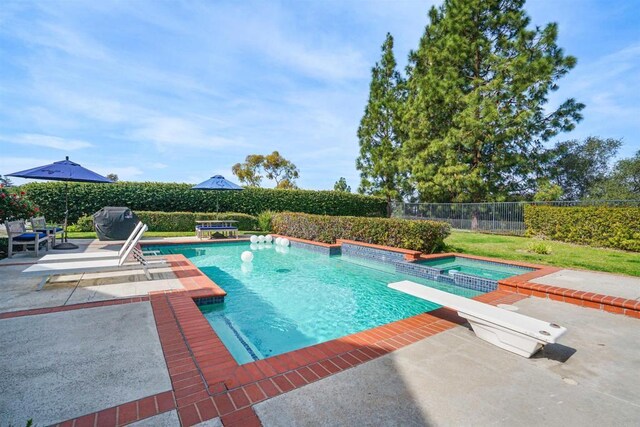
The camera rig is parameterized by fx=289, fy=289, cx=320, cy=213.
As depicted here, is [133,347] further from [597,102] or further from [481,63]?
[597,102]

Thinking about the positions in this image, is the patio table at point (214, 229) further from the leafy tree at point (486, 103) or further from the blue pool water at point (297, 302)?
the leafy tree at point (486, 103)

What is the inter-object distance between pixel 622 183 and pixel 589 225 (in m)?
21.6

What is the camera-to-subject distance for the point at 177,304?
409cm

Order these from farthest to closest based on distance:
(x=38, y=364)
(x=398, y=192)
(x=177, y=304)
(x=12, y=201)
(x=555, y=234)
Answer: (x=398, y=192), (x=555, y=234), (x=12, y=201), (x=177, y=304), (x=38, y=364)

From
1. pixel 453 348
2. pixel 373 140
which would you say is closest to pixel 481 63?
pixel 373 140

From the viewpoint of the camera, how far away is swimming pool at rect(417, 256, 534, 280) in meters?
7.77

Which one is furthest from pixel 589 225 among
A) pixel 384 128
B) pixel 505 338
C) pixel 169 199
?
pixel 169 199

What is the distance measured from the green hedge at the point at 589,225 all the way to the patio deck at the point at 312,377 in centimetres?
1080

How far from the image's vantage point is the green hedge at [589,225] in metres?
11.2

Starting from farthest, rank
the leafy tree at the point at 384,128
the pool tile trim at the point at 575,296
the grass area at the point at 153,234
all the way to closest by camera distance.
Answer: the leafy tree at the point at 384,128
the grass area at the point at 153,234
the pool tile trim at the point at 575,296

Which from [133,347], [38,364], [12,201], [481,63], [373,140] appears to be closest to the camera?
[38,364]

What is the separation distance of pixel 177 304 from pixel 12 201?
7468 mm

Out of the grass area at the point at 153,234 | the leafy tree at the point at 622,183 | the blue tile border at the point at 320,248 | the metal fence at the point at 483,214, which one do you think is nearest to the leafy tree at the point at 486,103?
the metal fence at the point at 483,214

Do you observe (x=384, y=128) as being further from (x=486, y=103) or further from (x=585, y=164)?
(x=585, y=164)
